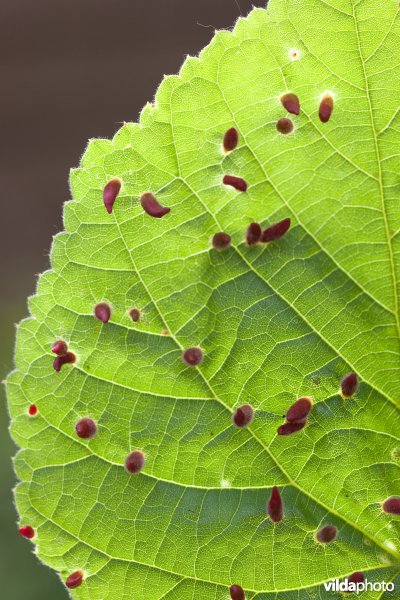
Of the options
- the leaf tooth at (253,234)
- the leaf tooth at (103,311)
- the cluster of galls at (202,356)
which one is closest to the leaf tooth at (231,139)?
the cluster of galls at (202,356)

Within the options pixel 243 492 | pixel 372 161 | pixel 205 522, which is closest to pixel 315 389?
pixel 243 492

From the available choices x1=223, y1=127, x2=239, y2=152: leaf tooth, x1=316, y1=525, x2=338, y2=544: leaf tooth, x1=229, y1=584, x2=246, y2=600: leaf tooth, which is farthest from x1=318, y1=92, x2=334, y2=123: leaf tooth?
x1=229, y1=584, x2=246, y2=600: leaf tooth

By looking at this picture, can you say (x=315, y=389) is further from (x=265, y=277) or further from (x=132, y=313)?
(x=132, y=313)

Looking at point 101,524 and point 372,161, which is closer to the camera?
point 372,161

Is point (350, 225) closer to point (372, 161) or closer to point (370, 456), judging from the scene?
point (372, 161)

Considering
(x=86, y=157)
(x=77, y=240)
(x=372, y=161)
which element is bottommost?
(x=372, y=161)

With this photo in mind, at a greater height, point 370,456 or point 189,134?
point 189,134
